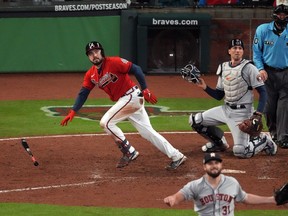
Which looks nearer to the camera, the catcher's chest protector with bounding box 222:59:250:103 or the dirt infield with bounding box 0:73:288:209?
the dirt infield with bounding box 0:73:288:209

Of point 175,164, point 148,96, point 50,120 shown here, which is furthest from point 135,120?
point 50,120

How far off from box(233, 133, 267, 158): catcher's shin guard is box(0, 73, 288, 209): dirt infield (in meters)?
0.11

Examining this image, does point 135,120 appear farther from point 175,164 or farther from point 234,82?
point 234,82

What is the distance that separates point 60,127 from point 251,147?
4.25 meters

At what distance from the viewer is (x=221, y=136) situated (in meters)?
13.5

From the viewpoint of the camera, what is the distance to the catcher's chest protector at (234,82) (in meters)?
12.9

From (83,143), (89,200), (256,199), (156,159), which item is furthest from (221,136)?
(256,199)

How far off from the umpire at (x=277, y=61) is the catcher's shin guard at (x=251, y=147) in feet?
2.62

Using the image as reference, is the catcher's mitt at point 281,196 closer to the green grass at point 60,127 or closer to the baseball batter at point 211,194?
the baseball batter at point 211,194

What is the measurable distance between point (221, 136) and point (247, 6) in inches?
415

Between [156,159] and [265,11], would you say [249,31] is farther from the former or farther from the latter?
[156,159]

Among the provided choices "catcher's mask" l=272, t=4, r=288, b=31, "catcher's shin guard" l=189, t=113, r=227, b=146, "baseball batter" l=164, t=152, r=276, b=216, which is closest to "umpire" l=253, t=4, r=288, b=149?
"catcher's mask" l=272, t=4, r=288, b=31

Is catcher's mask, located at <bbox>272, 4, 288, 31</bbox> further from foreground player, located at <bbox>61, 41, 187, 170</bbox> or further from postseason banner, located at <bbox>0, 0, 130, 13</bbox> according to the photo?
postseason banner, located at <bbox>0, 0, 130, 13</bbox>

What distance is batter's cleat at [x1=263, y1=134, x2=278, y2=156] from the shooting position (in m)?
13.3
